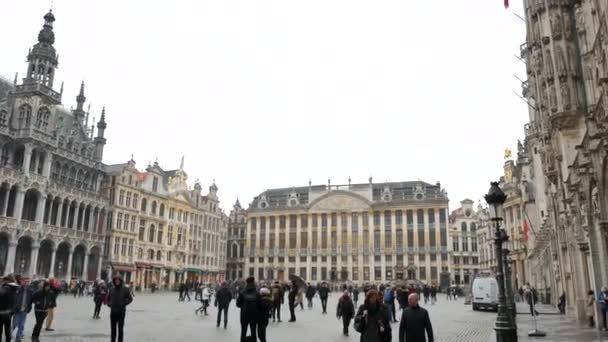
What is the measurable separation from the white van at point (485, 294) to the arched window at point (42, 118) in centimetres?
4523

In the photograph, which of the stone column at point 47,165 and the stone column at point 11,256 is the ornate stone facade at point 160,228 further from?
the stone column at point 11,256

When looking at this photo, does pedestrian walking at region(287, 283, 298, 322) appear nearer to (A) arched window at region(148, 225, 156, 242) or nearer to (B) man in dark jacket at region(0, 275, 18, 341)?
(B) man in dark jacket at region(0, 275, 18, 341)

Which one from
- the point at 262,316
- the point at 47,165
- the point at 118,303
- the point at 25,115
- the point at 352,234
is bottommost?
the point at 262,316

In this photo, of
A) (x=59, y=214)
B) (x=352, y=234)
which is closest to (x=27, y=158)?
(x=59, y=214)

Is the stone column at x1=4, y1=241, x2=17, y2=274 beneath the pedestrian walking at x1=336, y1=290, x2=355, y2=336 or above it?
above

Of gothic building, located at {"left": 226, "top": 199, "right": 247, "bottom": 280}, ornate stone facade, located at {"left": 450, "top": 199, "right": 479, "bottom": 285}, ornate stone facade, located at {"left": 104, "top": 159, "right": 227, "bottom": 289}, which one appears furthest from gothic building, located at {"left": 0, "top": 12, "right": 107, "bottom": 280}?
ornate stone facade, located at {"left": 450, "top": 199, "right": 479, "bottom": 285}

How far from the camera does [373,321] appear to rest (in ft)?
Answer: 25.4

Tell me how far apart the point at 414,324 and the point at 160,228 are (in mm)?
69882

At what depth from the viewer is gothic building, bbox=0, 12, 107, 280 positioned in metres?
46.9

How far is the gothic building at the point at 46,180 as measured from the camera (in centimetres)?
4688

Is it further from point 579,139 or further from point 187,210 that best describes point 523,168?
point 187,210

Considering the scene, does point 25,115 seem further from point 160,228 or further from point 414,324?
point 414,324

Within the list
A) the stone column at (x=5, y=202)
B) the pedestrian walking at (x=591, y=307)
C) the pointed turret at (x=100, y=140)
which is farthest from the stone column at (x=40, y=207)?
the pedestrian walking at (x=591, y=307)

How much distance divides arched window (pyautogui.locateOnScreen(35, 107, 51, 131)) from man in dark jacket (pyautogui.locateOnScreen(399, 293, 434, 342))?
5200cm
